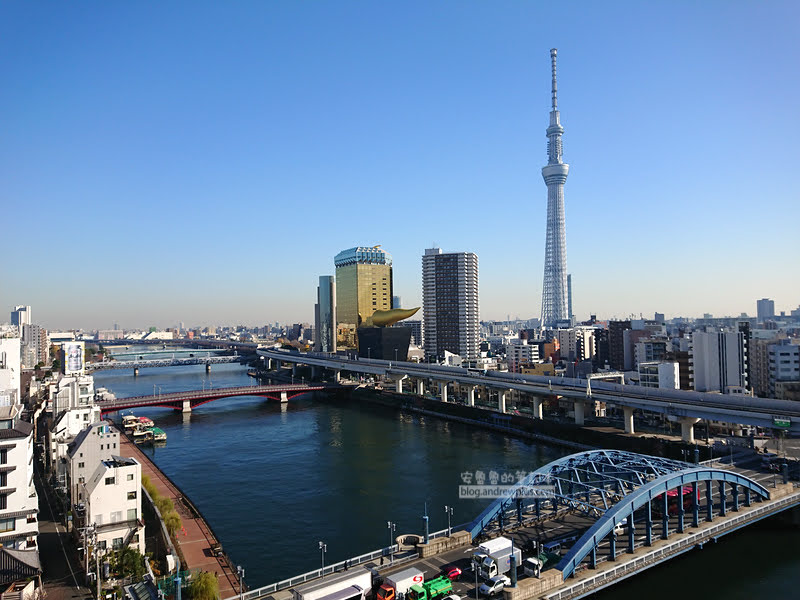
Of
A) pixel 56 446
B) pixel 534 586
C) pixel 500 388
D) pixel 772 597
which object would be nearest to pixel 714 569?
pixel 772 597

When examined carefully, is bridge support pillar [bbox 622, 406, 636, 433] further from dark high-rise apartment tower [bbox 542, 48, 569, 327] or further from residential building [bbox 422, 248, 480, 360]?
dark high-rise apartment tower [bbox 542, 48, 569, 327]

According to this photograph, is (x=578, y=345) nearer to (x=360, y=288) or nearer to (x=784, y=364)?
(x=784, y=364)

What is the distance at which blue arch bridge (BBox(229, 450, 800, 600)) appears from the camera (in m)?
12.4

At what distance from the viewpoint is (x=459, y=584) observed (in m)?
12.0

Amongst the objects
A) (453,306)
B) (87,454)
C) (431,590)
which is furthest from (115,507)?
(453,306)

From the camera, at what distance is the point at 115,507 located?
15.1m

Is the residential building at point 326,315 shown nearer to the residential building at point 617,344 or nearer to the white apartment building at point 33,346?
the white apartment building at point 33,346

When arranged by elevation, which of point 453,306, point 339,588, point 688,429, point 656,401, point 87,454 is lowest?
point 688,429

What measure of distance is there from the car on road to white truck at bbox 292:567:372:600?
2.55 meters

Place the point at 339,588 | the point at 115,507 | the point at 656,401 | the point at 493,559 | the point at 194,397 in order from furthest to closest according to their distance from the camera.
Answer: the point at 194,397
the point at 656,401
the point at 115,507
the point at 493,559
the point at 339,588

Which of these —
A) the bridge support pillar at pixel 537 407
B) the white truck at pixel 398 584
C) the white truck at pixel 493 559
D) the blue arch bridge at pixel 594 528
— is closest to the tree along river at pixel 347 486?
the blue arch bridge at pixel 594 528

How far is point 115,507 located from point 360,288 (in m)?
74.7

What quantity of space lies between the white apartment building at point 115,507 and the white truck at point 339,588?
6.20m

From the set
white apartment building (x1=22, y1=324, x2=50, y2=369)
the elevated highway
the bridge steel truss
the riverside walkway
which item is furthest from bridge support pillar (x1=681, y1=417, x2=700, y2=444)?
white apartment building (x1=22, y1=324, x2=50, y2=369)
